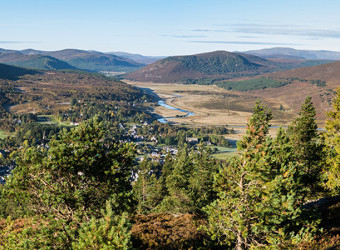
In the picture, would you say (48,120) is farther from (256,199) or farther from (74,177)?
(256,199)

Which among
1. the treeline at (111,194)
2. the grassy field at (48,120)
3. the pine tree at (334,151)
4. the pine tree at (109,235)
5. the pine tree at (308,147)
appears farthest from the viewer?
the grassy field at (48,120)

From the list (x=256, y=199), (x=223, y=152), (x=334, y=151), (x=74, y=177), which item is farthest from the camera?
(x=223, y=152)

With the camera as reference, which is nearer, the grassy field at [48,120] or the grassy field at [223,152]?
the grassy field at [223,152]

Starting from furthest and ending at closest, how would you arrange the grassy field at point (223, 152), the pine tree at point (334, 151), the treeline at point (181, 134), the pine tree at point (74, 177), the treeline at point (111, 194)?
the treeline at point (181, 134)
the grassy field at point (223, 152)
the pine tree at point (334, 151)
the pine tree at point (74, 177)
the treeline at point (111, 194)

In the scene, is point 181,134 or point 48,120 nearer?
point 181,134

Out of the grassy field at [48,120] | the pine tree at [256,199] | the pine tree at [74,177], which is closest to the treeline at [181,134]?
the grassy field at [48,120]

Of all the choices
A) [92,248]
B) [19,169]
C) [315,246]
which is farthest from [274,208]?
[19,169]

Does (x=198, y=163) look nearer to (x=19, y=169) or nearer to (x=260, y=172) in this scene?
(x=260, y=172)

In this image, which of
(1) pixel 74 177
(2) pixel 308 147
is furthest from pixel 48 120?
(1) pixel 74 177

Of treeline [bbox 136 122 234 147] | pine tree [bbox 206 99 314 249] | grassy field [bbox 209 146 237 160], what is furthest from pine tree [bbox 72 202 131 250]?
treeline [bbox 136 122 234 147]

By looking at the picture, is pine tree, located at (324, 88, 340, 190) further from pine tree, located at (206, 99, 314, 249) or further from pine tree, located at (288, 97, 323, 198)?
pine tree, located at (206, 99, 314, 249)

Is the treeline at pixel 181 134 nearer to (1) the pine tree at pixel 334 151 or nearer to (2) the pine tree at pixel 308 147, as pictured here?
(2) the pine tree at pixel 308 147
